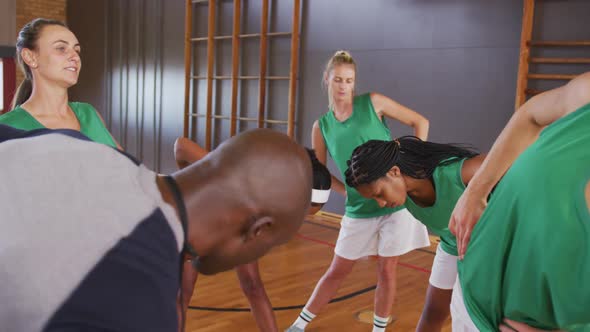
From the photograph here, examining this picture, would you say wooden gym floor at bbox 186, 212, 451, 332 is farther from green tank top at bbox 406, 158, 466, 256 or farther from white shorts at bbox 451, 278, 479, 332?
white shorts at bbox 451, 278, 479, 332

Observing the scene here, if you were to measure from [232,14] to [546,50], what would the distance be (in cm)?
391

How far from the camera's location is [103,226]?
25.8 inches

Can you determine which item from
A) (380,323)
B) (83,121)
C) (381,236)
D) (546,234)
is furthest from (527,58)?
(546,234)

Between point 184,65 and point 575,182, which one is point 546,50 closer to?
point 575,182

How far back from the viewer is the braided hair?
2.09 metres

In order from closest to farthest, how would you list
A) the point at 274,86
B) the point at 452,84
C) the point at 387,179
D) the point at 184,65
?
the point at 387,179
the point at 452,84
the point at 274,86
the point at 184,65

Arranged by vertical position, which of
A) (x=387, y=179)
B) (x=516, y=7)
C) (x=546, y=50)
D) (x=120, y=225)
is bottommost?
(x=387, y=179)

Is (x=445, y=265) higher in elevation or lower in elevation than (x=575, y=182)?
lower

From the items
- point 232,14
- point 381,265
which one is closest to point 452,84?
point 381,265

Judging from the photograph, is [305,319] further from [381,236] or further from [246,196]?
[246,196]

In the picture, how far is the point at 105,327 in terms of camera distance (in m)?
0.62

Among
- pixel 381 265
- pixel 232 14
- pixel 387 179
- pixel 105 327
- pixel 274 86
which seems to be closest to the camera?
pixel 105 327

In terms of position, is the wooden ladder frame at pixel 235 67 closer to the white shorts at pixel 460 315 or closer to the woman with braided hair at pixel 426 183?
the woman with braided hair at pixel 426 183

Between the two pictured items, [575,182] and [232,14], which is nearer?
[575,182]
